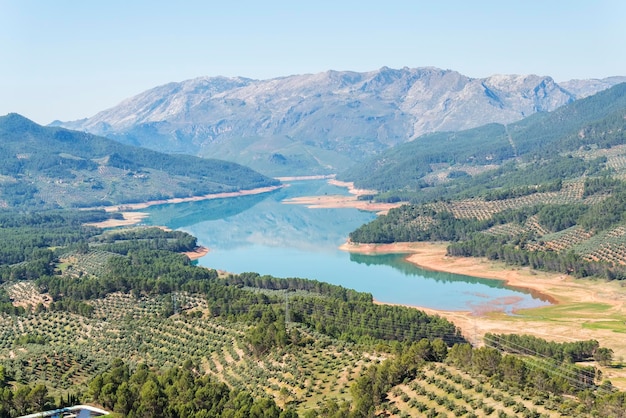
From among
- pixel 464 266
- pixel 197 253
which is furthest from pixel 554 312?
pixel 197 253

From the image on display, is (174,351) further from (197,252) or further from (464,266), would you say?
(197,252)

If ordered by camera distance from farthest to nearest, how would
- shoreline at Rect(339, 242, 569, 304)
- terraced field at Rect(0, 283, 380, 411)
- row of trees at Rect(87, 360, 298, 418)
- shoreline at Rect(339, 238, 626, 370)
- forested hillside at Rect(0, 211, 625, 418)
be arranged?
shoreline at Rect(339, 242, 569, 304) < shoreline at Rect(339, 238, 626, 370) < terraced field at Rect(0, 283, 380, 411) < forested hillside at Rect(0, 211, 625, 418) < row of trees at Rect(87, 360, 298, 418)

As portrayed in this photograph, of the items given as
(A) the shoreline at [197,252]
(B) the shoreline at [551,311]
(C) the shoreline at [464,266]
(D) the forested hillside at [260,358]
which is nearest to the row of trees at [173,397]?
(D) the forested hillside at [260,358]

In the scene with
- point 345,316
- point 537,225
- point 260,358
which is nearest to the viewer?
point 260,358

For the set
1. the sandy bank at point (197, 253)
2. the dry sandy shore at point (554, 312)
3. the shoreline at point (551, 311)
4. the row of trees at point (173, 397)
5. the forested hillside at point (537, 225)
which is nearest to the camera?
the row of trees at point (173, 397)

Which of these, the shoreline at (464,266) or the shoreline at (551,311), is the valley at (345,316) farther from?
the shoreline at (464,266)

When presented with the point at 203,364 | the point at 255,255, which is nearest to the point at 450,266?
the point at 255,255

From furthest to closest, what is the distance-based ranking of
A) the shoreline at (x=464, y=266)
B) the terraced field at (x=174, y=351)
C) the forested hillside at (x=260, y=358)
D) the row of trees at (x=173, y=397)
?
1. the shoreline at (x=464, y=266)
2. the terraced field at (x=174, y=351)
3. the forested hillside at (x=260, y=358)
4. the row of trees at (x=173, y=397)

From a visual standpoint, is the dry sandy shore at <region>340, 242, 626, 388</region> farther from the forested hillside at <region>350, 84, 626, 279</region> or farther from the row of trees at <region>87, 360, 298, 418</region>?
the row of trees at <region>87, 360, 298, 418</region>

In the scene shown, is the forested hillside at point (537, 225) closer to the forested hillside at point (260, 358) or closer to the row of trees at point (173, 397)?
the forested hillside at point (260, 358)

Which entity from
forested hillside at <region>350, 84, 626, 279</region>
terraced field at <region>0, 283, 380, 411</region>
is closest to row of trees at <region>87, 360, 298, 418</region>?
terraced field at <region>0, 283, 380, 411</region>

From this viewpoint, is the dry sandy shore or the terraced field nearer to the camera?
the terraced field

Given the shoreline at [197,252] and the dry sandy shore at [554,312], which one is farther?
the shoreline at [197,252]

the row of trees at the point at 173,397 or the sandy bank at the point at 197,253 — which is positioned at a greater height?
the row of trees at the point at 173,397
